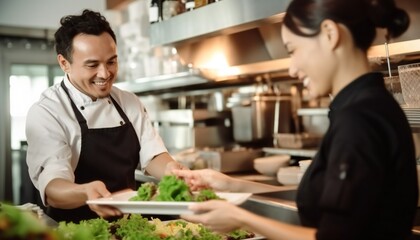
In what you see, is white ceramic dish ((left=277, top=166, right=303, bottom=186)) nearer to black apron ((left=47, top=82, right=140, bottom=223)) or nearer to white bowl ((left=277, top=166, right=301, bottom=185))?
white bowl ((left=277, top=166, right=301, bottom=185))

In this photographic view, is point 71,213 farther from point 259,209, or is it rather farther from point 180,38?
point 180,38

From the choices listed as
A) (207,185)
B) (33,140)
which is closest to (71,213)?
(33,140)

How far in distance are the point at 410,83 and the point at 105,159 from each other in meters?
1.41

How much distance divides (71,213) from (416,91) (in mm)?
1613

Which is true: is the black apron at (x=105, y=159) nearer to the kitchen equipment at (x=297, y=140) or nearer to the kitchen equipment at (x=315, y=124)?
the kitchen equipment at (x=297, y=140)

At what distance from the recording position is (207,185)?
6.24 feet

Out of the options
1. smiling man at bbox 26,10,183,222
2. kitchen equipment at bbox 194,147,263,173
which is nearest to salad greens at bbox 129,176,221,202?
smiling man at bbox 26,10,183,222

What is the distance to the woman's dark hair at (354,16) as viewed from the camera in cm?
121

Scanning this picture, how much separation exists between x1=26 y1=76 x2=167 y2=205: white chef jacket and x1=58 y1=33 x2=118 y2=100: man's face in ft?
0.43

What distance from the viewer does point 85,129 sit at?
2.39 m

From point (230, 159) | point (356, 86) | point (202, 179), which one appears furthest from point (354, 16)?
point (230, 159)

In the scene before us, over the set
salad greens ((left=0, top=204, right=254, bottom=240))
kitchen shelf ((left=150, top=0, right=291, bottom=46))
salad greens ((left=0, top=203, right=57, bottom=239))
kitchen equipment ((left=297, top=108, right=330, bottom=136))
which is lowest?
salad greens ((left=0, top=204, right=254, bottom=240))

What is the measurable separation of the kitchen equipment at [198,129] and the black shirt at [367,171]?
2.90 metres

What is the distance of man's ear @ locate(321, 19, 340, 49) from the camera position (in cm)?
120
